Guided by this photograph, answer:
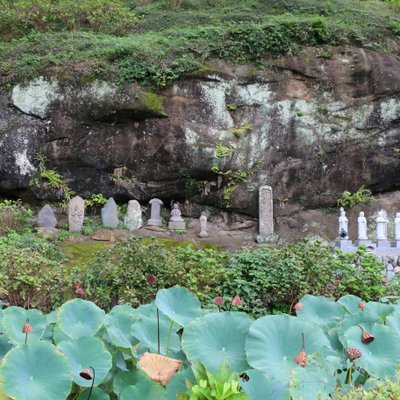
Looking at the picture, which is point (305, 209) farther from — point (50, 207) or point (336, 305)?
point (336, 305)

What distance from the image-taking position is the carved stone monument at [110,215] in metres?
11.9

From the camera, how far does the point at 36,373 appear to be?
2.01 m

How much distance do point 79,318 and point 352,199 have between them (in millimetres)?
11303

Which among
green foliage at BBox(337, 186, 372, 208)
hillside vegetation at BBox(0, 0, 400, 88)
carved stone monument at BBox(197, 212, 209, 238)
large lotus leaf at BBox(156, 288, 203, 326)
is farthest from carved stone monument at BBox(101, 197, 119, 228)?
large lotus leaf at BBox(156, 288, 203, 326)

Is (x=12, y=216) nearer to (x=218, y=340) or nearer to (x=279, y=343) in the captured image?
(x=218, y=340)

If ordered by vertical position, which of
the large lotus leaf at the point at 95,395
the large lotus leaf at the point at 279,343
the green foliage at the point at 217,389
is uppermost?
the green foliage at the point at 217,389

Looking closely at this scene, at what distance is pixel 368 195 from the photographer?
513 inches

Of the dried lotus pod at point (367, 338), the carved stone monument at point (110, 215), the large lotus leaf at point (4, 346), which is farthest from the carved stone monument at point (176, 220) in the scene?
the dried lotus pod at point (367, 338)

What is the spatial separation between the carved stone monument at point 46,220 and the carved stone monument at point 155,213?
2248 millimetres

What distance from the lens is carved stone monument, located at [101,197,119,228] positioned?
38.9 ft

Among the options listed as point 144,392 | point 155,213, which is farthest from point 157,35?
point 144,392

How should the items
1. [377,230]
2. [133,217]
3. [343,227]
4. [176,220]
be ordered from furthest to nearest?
[176,220] → [133,217] → [343,227] → [377,230]

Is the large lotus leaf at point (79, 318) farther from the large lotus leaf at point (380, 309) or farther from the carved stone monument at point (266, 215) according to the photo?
the carved stone monument at point (266, 215)

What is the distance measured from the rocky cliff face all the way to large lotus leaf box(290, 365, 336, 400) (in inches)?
406
